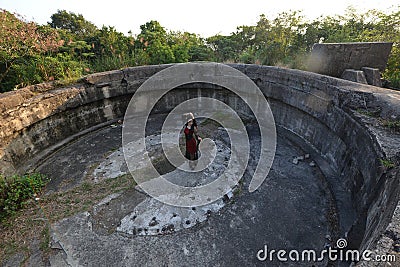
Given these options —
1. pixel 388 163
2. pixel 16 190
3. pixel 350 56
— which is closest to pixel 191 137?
pixel 388 163

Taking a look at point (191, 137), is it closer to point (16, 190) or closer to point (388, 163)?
point (388, 163)

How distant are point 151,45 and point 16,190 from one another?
6367 millimetres

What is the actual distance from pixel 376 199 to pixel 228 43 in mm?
11745

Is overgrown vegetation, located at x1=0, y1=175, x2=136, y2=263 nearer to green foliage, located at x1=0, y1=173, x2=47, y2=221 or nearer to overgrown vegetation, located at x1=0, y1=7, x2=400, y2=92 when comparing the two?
green foliage, located at x1=0, y1=173, x2=47, y2=221

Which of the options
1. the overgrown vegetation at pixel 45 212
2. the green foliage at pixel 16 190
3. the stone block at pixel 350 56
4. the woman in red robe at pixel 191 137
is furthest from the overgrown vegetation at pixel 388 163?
the green foliage at pixel 16 190

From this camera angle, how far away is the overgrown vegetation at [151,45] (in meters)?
5.10

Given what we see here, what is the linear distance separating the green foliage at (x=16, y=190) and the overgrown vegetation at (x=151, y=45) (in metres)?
2.51

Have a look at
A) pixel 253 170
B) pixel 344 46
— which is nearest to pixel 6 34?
pixel 253 170

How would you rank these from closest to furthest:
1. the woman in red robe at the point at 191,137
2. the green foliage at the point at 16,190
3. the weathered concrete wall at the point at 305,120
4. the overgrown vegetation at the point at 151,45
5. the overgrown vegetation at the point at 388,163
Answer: the overgrown vegetation at the point at 388,163 < the weathered concrete wall at the point at 305,120 < the green foliage at the point at 16,190 < the woman in red robe at the point at 191,137 < the overgrown vegetation at the point at 151,45


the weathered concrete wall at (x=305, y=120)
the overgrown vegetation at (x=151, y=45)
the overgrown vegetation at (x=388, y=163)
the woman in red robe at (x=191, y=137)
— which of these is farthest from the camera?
the overgrown vegetation at (x=151, y=45)

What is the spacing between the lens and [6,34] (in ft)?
15.7

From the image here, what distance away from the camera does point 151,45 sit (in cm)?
795

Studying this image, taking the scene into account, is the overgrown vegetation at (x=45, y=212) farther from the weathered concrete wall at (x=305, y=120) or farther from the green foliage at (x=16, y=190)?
the weathered concrete wall at (x=305, y=120)

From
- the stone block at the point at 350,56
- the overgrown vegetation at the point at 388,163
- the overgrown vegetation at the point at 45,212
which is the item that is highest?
the stone block at the point at 350,56
